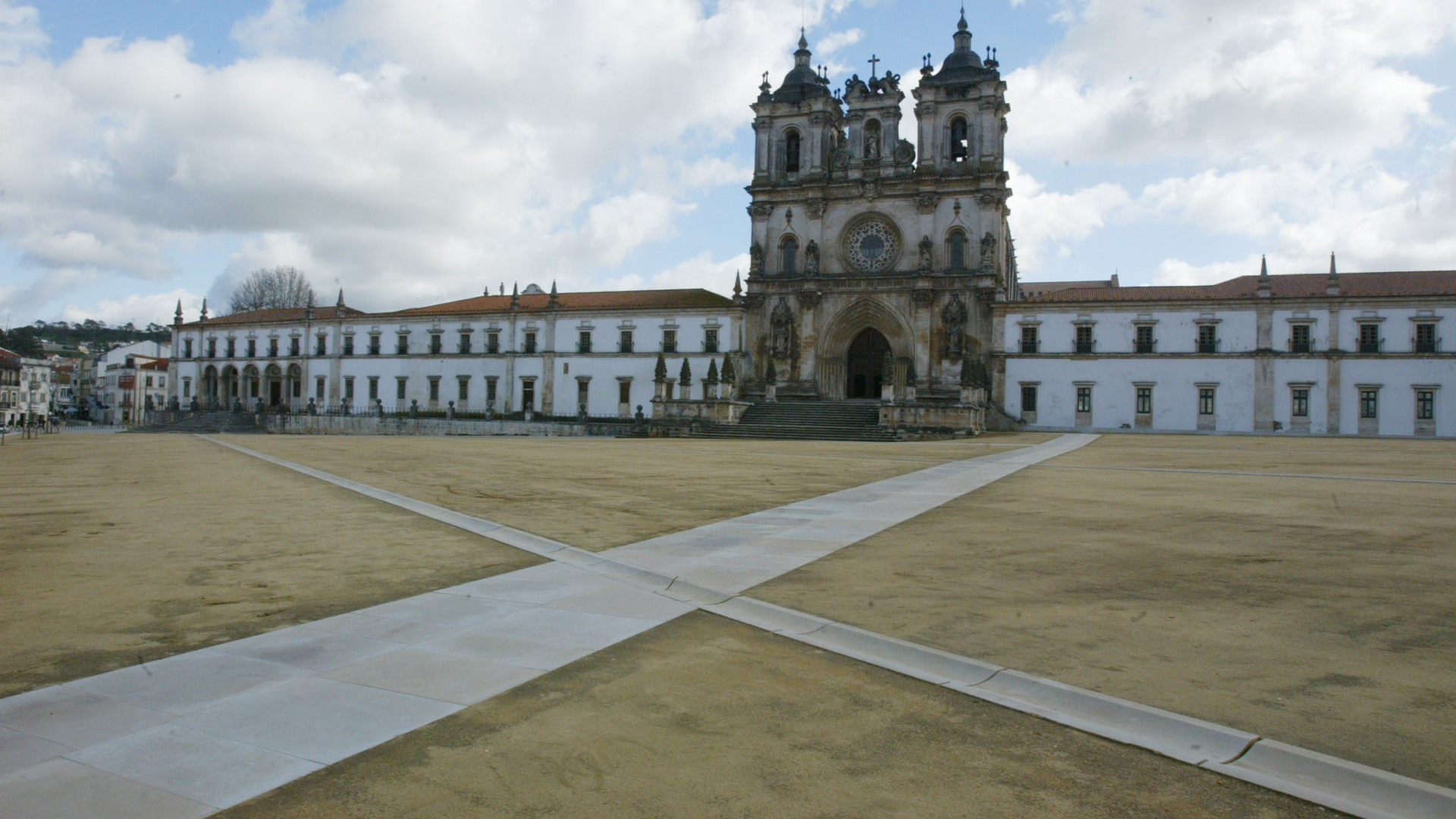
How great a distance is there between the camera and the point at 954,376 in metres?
44.7

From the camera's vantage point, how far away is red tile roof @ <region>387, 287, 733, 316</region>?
53.1 m

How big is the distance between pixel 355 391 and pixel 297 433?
7.81 m

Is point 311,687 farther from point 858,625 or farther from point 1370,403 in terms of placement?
point 1370,403

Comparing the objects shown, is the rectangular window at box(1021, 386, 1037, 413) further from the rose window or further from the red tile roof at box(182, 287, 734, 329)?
the red tile roof at box(182, 287, 734, 329)

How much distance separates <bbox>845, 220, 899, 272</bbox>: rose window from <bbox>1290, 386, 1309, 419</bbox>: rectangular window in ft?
68.7

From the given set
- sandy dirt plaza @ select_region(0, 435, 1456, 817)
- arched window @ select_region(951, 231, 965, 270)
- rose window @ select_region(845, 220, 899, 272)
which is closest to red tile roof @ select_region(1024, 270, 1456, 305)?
arched window @ select_region(951, 231, 965, 270)

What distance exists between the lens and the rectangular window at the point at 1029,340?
1806 inches

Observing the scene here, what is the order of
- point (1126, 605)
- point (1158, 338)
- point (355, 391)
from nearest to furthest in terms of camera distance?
point (1126, 605) < point (1158, 338) < point (355, 391)

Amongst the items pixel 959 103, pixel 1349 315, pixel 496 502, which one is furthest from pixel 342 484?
pixel 1349 315

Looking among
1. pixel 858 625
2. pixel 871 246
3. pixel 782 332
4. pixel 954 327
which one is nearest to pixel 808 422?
pixel 782 332

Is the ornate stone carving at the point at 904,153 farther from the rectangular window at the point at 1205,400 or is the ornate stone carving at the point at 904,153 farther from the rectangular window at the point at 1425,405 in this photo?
the rectangular window at the point at 1425,405

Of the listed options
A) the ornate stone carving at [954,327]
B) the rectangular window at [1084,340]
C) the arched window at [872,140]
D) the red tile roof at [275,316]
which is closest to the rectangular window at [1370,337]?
the rectangular window at [1084,340]

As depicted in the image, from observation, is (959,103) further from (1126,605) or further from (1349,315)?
(1126,605)

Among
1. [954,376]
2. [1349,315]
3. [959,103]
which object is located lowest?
[954,376]
